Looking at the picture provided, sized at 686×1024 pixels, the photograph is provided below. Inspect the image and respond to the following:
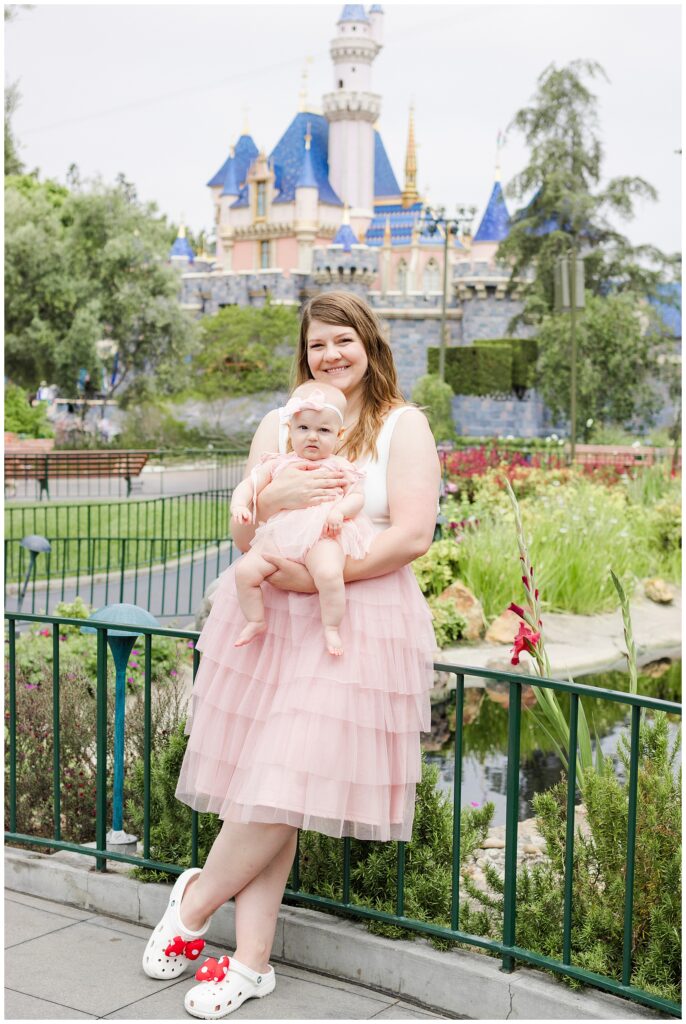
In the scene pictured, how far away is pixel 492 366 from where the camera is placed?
3947cm

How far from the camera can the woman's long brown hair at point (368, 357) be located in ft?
8.81

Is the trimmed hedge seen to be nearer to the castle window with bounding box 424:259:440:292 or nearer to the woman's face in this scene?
the castle window with bounding box 424:259:440:292

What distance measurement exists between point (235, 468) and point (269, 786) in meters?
25.0

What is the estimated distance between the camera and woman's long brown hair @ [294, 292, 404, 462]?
8.81 ft

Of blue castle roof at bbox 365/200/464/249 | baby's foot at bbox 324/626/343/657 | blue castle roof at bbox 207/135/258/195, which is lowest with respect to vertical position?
baby's foot at bbox 324/626/343/657

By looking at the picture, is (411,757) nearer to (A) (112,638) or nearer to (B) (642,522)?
(A) (112,638)

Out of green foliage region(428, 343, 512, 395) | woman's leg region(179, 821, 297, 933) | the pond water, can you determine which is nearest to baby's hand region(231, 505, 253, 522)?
woman's leg region(179, 821, 297, 933)

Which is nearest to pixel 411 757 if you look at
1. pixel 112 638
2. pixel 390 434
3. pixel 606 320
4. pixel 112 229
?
pixel 390 434

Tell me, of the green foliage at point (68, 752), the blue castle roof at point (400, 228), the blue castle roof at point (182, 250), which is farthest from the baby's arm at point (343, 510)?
the blue castle roof at point (182, 250)

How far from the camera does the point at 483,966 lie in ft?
8.89

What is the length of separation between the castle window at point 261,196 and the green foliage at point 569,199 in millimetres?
17932

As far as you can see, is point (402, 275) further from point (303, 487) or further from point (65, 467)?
point (303, 487)

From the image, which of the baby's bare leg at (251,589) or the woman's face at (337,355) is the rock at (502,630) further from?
the baby's bare leg at (251,589)

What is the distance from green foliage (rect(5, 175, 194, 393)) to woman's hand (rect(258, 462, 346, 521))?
25.8 m
